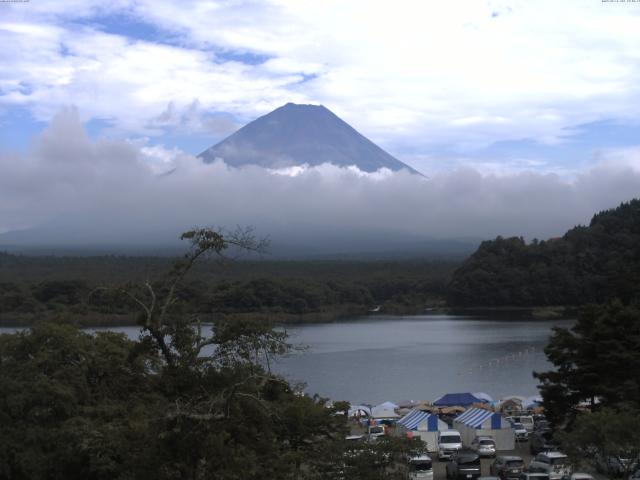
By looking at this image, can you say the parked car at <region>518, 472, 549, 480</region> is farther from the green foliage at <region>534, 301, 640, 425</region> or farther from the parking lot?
the green foliage at <region>534, 301, 640, 425</region>

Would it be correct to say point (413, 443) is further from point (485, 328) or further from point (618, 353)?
point (485, 328)

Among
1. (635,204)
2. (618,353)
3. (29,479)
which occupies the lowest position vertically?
(29,479)

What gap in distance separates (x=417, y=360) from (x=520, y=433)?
15.5 metres

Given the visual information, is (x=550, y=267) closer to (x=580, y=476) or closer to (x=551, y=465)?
(x=551, y=465)

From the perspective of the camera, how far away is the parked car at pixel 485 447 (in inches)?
542

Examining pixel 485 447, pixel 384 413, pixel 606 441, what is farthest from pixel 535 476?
pixel 384 413

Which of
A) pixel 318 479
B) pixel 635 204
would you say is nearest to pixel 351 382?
pixel 318 479

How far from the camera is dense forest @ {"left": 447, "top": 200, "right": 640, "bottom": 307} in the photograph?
181 ft

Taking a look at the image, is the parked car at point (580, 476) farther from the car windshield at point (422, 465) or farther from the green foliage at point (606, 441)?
the car windshield at point (422, 465)

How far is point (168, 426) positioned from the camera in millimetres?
4789

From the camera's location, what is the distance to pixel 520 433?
16.3m

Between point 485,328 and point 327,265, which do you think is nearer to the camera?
point 485,328

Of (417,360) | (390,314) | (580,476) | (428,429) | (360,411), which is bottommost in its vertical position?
(417,360)

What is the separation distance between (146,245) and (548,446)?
134560mm
